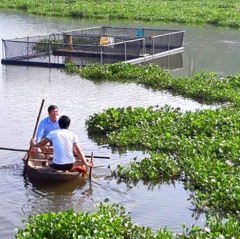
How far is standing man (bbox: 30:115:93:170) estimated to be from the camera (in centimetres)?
1320

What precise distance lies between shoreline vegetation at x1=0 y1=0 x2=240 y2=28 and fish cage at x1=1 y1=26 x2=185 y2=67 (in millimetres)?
16394

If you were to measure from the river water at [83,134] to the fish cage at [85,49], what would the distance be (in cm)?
102

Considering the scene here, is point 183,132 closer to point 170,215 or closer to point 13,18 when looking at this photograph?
point 170,215

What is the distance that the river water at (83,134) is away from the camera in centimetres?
1215

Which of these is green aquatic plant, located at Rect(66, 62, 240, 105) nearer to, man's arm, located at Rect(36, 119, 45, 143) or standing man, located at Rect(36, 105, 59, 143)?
standing man, located at Rect(36, 105, 59, 143)

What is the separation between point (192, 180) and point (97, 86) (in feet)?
36.7

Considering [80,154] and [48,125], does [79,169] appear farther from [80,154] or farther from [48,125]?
[48,125]

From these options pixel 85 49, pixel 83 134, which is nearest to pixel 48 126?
pixel 83 134

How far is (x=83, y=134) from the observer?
17.3 m

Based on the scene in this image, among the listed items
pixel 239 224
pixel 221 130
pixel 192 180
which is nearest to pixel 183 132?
pixel 221 130

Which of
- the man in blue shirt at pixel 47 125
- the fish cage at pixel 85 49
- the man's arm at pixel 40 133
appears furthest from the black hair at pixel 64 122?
the fish cage at pixel 85 49

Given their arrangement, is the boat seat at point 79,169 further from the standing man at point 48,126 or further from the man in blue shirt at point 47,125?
the man in blue shirt at point 47,125

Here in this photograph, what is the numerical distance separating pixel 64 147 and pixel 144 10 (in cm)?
4094

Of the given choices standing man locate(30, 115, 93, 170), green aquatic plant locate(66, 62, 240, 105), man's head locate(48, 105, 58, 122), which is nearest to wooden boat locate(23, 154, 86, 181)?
standing man locate(30, 115, 93, 170)
